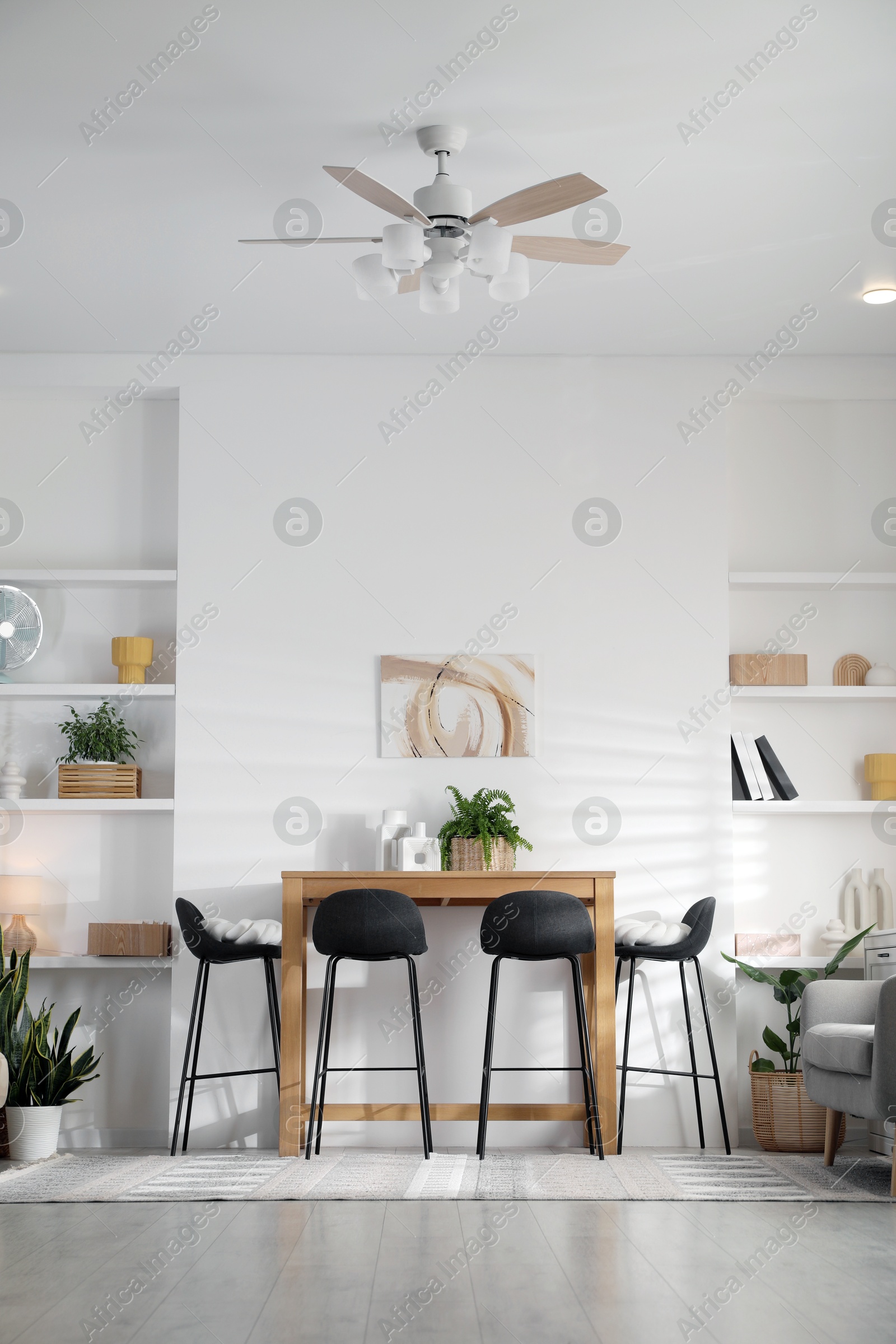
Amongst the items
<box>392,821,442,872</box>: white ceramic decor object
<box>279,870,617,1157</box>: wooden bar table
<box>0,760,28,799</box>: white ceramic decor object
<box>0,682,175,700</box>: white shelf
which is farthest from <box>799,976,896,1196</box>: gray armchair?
<box>0,760,28,799</box>: white ceramic decor object

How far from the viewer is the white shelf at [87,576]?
16.0 ft

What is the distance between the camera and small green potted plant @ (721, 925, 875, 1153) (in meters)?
4.30

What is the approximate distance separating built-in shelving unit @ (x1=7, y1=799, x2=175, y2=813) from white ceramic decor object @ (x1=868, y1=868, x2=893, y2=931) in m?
2.91

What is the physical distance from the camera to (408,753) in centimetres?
480

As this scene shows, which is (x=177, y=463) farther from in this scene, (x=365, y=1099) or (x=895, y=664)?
(x=895, y=664)

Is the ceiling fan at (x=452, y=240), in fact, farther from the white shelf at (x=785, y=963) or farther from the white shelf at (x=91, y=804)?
the white shelf at (x=785, y=963)

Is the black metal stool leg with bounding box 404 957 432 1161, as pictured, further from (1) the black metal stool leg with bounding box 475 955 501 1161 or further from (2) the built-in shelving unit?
(2) the built-in shelving unit

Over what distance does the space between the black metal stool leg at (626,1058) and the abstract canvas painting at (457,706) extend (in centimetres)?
95

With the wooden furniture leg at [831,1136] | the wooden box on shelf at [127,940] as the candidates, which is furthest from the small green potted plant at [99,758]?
the wooden furniture leg at [831,1136]

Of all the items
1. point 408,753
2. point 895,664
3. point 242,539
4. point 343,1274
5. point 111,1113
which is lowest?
point 111,1113

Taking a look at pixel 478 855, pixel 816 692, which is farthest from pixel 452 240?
pixel 816 692

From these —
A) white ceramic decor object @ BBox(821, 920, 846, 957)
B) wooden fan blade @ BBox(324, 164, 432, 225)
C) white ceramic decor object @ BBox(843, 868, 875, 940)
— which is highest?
wooden fan blade @ BBox(324, 164, 432, 225)

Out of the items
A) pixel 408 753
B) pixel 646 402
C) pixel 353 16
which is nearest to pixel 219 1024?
pixel 408 753

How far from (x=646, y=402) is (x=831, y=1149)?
2997 millimetres
